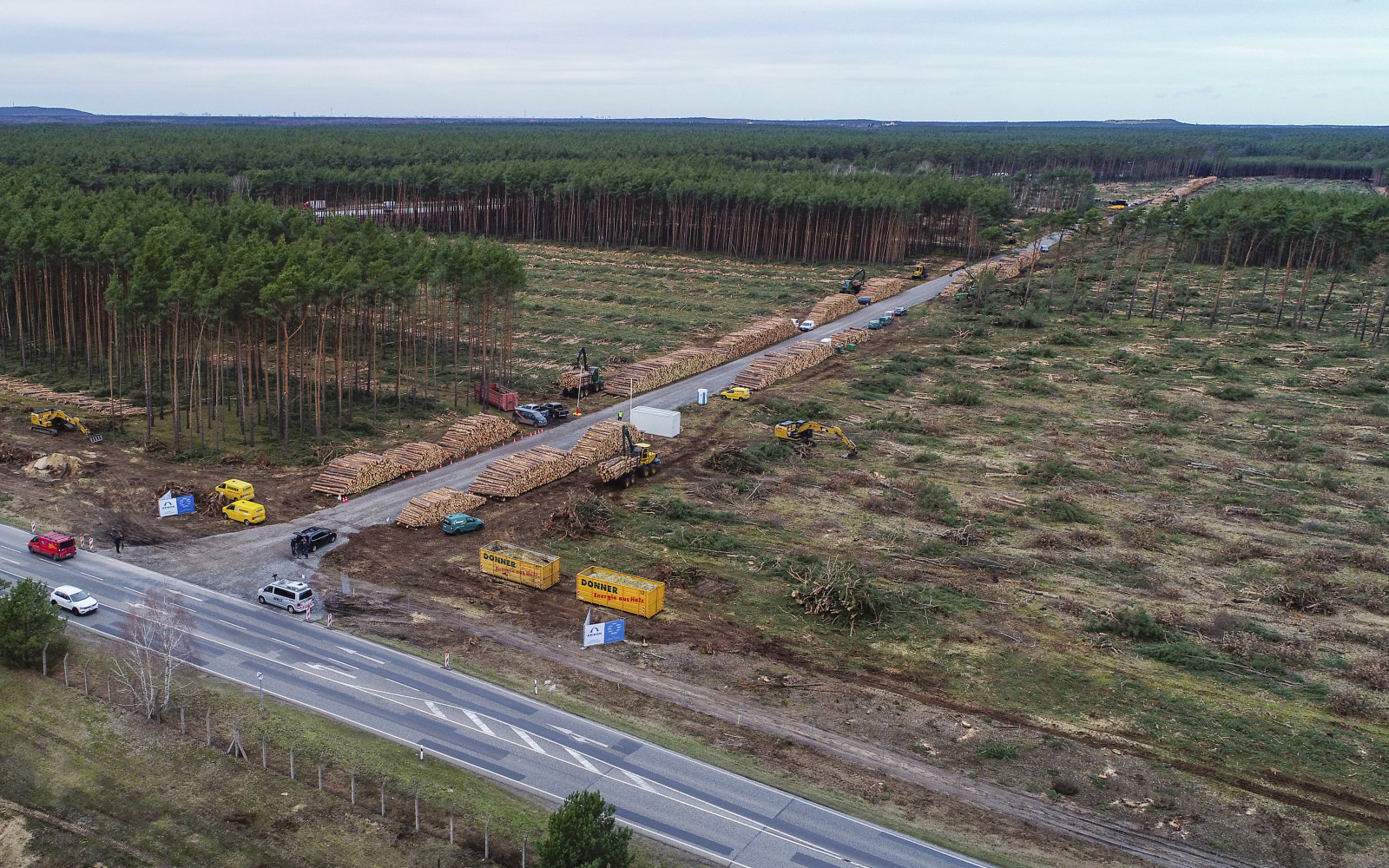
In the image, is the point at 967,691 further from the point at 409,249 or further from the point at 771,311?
the point at 771,311

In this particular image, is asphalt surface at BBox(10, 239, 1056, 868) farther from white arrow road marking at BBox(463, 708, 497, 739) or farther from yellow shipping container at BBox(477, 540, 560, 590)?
yellow shipping container at BBox(477, 540, 560, 590)

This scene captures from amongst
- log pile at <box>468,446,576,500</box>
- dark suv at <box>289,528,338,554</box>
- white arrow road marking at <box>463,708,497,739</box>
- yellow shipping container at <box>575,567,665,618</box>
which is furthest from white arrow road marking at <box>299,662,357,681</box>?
log pile at <box>468,446,576,500</box>

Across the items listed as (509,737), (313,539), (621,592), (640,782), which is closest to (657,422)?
(621,592)

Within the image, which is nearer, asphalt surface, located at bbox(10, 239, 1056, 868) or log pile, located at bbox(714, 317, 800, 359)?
asphalt surface, located at bbox(10, 239, 1056, 868)

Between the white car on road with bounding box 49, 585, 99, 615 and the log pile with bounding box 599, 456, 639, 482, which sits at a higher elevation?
the log pile with bounding box 599, 456, 639, 482

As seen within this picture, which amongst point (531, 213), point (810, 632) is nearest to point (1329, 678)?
point (810, 632)

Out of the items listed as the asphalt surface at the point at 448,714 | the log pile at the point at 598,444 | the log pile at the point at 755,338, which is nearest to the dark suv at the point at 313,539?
the asphalt surface at the point at 448,714

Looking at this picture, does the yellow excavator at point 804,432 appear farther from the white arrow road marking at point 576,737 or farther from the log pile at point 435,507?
the white arrow road marking at point 576,737
